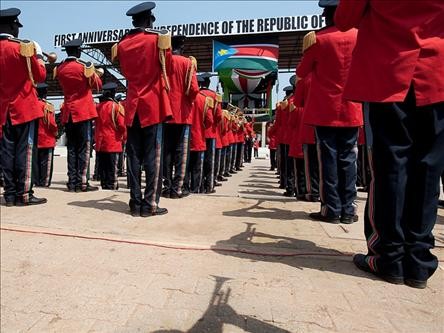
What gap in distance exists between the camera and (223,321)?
1495 mm

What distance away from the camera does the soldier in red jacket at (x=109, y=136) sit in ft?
21.4

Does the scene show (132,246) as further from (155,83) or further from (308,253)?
(155,83)

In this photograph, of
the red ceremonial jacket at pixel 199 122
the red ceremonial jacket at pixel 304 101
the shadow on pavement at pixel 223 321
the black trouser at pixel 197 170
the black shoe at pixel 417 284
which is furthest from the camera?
the black trouser at pixel 197 170

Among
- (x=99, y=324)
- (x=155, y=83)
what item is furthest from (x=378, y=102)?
(x=155, y=83)

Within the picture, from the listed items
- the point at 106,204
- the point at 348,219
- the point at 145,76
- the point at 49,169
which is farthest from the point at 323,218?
A: the point at 49,169

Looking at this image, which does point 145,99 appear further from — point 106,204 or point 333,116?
point 333,116

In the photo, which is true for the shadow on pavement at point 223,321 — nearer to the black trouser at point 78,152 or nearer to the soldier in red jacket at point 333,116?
the soldier in red jacket at point 333,116

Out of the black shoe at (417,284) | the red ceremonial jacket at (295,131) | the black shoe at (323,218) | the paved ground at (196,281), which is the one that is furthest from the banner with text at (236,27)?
the black shoe at (417,284)

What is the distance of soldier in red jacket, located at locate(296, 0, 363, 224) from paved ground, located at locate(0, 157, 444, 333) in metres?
0.32

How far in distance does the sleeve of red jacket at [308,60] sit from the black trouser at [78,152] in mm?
3418

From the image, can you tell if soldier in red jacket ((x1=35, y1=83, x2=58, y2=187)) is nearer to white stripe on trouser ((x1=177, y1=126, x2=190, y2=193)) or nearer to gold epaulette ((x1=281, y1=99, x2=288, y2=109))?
white stripe on trouser ((x1=177, y1=126, x2=190, y2=193))

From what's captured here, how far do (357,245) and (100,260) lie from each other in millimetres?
1754

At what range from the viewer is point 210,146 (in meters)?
6.75

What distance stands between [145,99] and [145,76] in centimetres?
24
